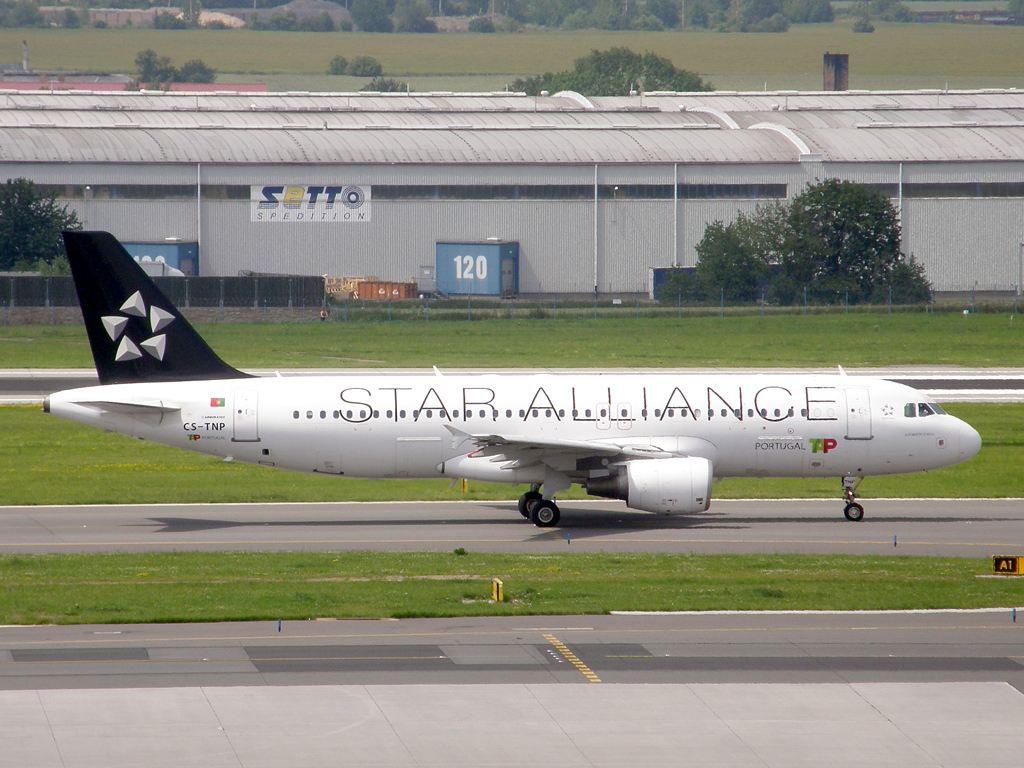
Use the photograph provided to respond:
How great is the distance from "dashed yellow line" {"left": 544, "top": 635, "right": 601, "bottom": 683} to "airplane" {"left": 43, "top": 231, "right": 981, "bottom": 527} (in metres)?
11.9

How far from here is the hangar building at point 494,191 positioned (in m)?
99.7

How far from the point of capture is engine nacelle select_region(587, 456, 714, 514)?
33.2 meters

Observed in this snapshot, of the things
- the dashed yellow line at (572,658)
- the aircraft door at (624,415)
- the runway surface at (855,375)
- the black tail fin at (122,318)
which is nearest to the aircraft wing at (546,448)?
the aircraft door at (624,415)

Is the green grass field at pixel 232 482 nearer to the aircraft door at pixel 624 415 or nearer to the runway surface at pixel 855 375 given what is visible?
the aircraft door at pixel 624 415

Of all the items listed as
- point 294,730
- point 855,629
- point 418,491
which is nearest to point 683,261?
point 418,491

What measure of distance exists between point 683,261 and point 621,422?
68.8m

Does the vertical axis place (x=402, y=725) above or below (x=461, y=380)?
below

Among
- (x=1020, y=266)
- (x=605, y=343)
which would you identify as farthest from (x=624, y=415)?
(x=1020, y=266)

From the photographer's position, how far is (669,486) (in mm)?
33250

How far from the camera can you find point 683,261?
102500 millimetres

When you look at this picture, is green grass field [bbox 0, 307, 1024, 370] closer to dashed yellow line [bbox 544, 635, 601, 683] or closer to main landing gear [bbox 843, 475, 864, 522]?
main landing gear [bbox 843, 475, 864, 522]

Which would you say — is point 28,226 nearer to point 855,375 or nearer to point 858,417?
point 855,375

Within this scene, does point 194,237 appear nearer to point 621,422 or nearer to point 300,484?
point 300,484

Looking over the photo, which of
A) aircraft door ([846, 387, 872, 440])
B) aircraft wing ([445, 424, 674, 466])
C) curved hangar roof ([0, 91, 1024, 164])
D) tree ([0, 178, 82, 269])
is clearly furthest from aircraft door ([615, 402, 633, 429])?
tree ([0, 178, 82, 269])
